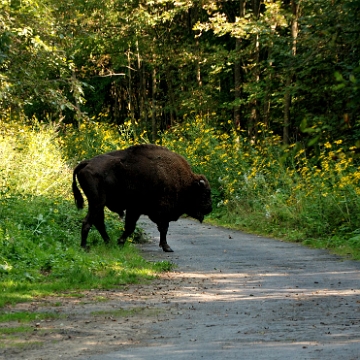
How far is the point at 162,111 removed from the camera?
134 feet

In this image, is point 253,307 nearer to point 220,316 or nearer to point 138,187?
point 220,316

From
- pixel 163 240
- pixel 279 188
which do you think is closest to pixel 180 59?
pixel 279 188

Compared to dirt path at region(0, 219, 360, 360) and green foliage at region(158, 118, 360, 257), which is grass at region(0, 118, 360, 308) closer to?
green foliage at region(158, 118, 360, 257)

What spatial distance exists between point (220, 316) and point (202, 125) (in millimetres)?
18544

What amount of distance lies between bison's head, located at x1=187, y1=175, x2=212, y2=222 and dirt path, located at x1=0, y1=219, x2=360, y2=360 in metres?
2.42

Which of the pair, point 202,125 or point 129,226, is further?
point 202,125

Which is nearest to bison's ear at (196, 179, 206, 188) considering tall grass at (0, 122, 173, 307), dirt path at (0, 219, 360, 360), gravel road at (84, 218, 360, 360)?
gravel road at (84, 218, 360, 360)

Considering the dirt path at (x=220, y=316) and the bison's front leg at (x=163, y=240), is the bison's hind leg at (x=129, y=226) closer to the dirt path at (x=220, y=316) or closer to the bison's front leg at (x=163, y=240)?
the bison's front leg at (x=163, y=240)

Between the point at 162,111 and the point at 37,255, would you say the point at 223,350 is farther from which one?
the point at 162,111

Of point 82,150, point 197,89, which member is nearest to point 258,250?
point 82,150

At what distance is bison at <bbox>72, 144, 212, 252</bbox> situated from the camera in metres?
13.5

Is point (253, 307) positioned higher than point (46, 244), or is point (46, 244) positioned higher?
point (46, 244)

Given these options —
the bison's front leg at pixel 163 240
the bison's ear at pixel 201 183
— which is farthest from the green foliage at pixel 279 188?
the bison's front leg at pixel 163 240

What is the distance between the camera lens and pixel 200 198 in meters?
15.3
